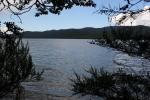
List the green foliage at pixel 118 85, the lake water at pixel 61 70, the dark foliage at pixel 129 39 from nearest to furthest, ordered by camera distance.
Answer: the dark foliage at pixel 129 39 → the green foliage at pixel 118 85 → the lake water at pixel 61 70

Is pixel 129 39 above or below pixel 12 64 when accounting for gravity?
above

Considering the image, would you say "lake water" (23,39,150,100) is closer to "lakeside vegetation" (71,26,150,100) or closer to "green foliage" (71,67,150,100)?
"lakeside vegetation" (71,26,150,100)

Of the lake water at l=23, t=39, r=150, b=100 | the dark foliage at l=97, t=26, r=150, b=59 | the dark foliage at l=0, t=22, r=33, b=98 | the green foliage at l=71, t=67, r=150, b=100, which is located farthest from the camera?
the lake water at l=23, t=39, r=150, b=100

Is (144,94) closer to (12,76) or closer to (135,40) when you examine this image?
(135,40)

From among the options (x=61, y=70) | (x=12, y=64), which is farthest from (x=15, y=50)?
(x=61, y=70)

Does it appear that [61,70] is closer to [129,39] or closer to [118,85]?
[118,85]

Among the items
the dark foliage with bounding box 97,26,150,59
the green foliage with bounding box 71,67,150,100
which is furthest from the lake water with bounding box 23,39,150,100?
the green foliage with bounding box 71,67,150,100

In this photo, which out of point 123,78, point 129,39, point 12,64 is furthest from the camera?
point 12,64

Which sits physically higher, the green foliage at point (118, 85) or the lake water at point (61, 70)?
the green foliage at point (118, 85)

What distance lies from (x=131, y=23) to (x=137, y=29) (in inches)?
27.6

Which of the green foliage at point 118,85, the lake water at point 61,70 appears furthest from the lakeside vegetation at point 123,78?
the lake water at point 61,70

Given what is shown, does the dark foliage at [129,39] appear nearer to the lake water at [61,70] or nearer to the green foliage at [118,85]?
the lake water at [61,70]

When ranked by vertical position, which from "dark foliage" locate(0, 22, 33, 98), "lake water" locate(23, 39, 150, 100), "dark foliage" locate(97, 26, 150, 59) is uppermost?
"dark foliage" locate(97, 26, 150, 59)

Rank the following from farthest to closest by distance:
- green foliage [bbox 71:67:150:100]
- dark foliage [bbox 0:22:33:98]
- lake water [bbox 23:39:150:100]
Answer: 1. lake water [bbox 23:39:150:100]
2. dark foliage [bbox 0:22:33:98]
3. green foliage [bbox 71:67:150:100]
